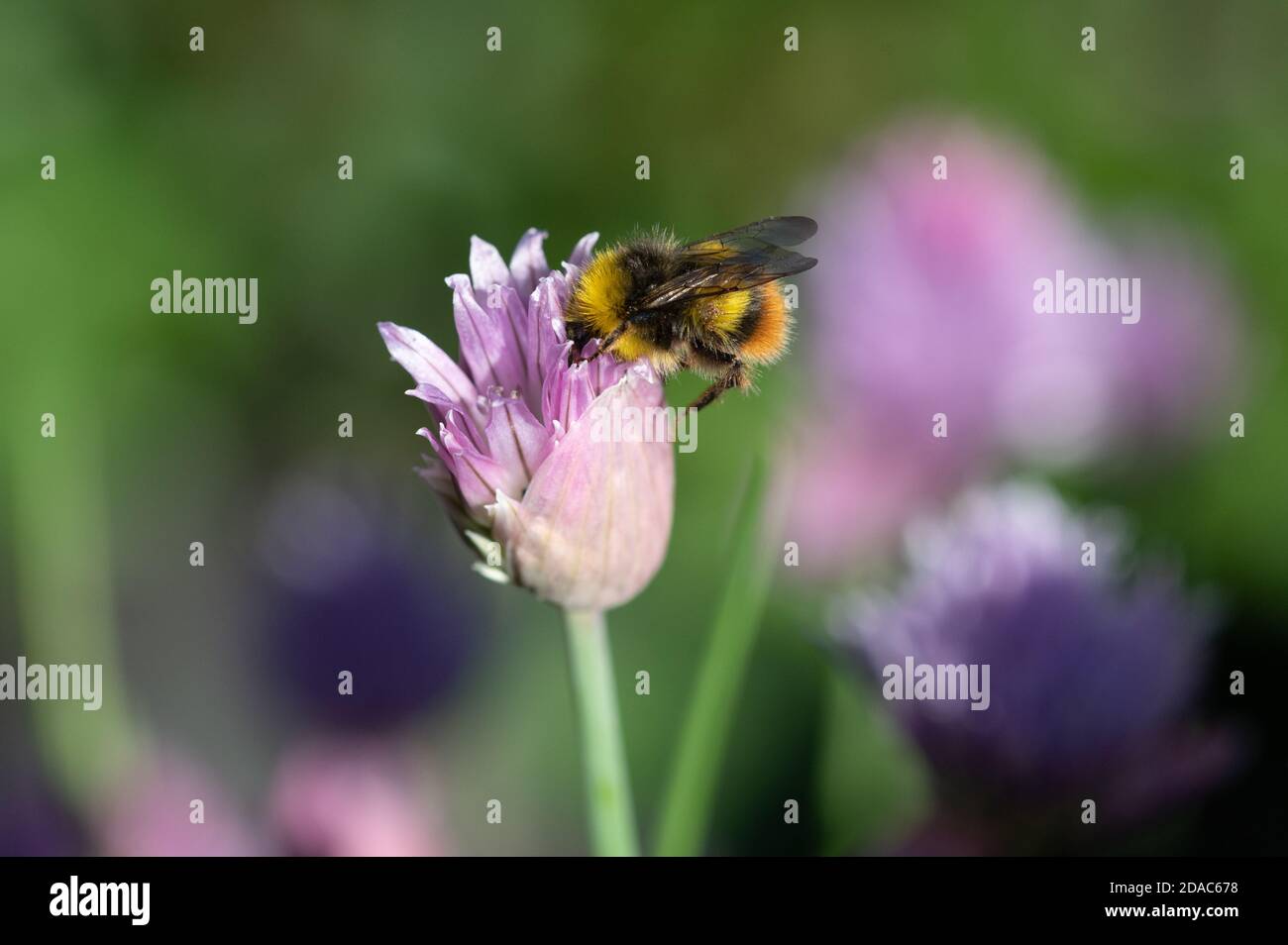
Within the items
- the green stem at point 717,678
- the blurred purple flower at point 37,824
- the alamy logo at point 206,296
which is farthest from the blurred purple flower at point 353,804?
the alamy logo at point 206,296

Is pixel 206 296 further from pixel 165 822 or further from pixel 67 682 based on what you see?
pixel 165 822

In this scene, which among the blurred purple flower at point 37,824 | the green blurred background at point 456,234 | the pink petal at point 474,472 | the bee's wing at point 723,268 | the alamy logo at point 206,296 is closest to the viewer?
the pink petal at point 474,472

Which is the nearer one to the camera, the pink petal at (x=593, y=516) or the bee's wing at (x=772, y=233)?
the pink petal at (x=593, y=516)

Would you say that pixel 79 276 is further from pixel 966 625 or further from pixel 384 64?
pixel 966 625

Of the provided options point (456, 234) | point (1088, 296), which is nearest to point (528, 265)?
point (1088, 296)

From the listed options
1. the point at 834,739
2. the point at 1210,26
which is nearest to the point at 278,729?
the point at 834,739
